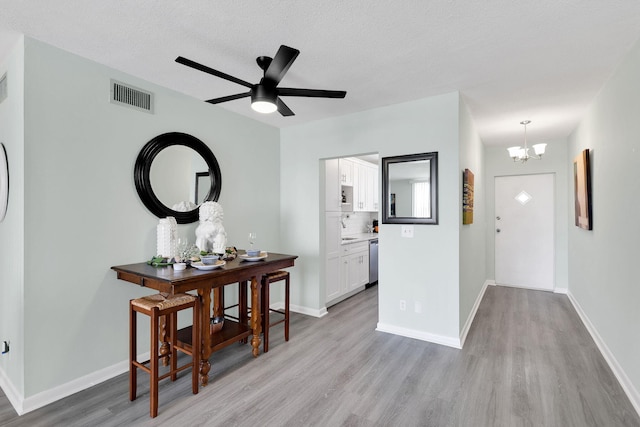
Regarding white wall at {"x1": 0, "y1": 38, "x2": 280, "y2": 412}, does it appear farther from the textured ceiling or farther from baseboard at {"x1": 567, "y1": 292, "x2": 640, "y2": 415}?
baseboard at {"x1": 567, "y1": 292, "x2": 640, "y2": 415}

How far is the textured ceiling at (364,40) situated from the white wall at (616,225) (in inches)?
11.4

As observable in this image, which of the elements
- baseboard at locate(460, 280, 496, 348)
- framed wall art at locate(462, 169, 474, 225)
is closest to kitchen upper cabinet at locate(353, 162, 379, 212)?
framed wall art at locate(462, 169, 474, 225)

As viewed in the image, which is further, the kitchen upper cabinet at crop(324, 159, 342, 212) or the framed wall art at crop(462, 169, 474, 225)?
the kitchen upper cabinet at crop(324, 159, 342, 212)

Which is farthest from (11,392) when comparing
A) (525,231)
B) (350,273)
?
(525,231)

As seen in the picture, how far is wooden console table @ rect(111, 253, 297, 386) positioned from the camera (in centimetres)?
212

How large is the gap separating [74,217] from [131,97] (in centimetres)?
107

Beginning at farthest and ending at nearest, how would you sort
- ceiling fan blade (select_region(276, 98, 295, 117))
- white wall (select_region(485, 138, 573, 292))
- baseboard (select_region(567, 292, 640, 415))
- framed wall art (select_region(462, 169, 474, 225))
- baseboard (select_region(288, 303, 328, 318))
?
white wall (select_region(485, 138, 573, 292)), baseboard (select_region(288, 303, 328, 318)), framed wall art (select_region(462, 169, 474, 225)), ceiling fan blade (select_region(276, 98, 295, 117)), baseboard (select_region(567, 292, 640, 415))

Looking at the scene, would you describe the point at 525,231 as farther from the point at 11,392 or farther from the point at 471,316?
the point at 11,392

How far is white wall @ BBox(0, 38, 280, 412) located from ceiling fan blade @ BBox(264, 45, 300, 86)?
1365 millimetres

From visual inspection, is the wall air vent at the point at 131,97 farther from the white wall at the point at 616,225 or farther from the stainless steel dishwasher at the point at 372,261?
the stainless steel dishwasher at the point at 372,261

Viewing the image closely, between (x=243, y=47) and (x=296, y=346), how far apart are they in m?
2.61

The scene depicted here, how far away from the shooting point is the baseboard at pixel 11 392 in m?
2.06

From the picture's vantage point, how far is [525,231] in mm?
5273

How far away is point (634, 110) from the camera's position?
86.0 inches
